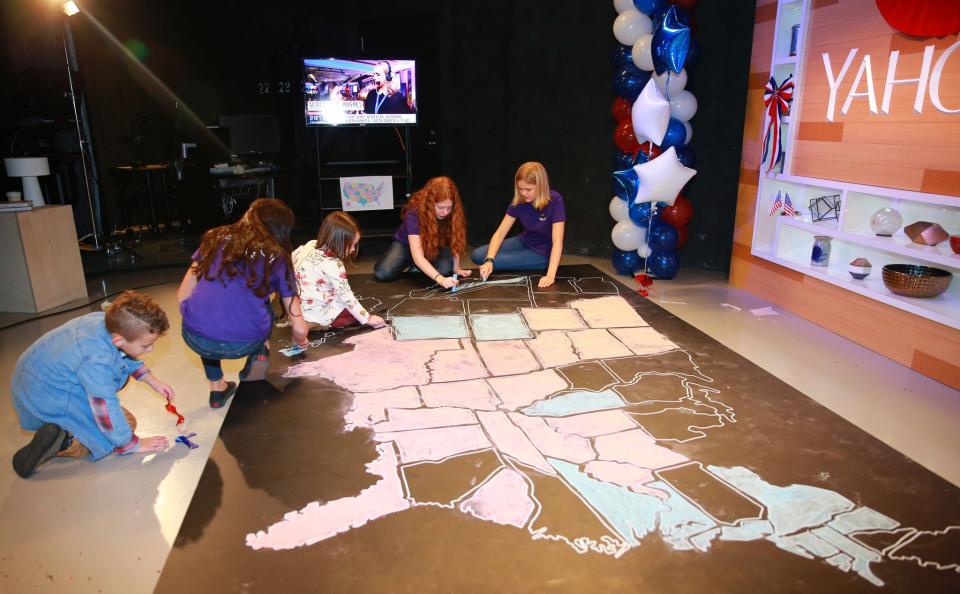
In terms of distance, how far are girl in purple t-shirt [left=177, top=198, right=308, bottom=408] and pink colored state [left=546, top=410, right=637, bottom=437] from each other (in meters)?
1.30

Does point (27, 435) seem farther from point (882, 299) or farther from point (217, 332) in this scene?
point (882, 299)

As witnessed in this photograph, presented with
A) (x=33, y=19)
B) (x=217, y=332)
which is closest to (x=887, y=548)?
(x=217, y=332)

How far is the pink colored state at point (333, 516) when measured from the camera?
1.86m

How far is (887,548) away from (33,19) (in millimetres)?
7595

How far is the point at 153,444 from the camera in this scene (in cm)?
239

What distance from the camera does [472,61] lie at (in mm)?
5820

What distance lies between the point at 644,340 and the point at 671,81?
79.4 inches

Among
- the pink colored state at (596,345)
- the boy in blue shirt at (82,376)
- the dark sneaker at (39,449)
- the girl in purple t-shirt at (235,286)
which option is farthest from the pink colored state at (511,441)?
the dark sneaker at (39,449)

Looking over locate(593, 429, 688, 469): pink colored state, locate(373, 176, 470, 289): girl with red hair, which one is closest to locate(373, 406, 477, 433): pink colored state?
locate(593, 429, 688, 469): pink colored state

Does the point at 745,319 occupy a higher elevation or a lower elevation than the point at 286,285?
lower

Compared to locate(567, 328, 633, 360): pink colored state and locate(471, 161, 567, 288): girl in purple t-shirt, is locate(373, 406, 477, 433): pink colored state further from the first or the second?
locate(471, 161, 567, 288): girl in purple t-shirt

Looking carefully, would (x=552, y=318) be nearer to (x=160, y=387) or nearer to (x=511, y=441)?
(x=511, y=441)

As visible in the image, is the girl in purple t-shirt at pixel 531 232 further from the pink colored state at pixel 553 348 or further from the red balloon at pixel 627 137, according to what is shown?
the pink colored state at pixel 553 348

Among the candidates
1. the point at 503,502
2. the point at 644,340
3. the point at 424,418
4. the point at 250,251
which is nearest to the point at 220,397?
the point at 250,251
